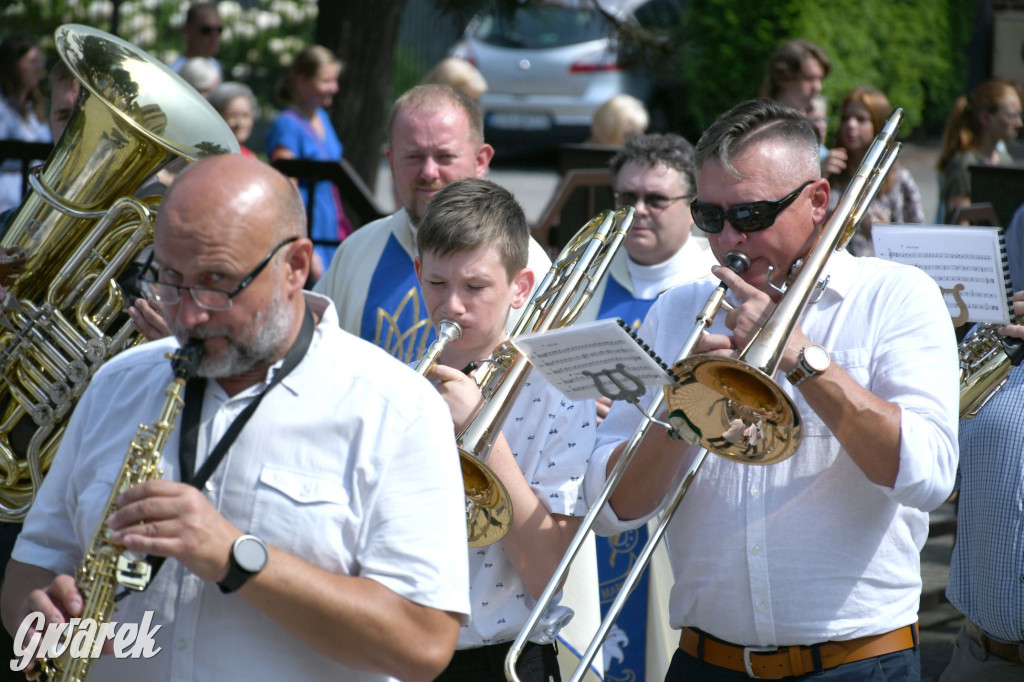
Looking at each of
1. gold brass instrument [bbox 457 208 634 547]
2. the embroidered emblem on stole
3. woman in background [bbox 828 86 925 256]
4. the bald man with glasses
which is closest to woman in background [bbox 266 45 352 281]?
the bald man with glasses

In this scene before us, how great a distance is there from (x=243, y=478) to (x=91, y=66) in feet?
6.46

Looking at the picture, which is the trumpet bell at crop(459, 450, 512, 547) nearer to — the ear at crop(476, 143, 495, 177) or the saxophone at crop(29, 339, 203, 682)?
the saxophone at crop(29, 339, 203, 682)

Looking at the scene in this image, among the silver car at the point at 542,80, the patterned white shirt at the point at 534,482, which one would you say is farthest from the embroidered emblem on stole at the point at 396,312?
the silver car at the point at 542,80

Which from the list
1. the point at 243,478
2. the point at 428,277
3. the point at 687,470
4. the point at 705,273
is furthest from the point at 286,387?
the point at 705,273

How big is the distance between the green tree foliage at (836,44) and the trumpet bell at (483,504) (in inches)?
433

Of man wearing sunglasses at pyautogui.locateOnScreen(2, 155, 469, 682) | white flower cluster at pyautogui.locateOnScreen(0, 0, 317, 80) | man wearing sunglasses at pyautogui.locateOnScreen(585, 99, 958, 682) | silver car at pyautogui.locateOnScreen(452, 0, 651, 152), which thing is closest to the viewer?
man wearing sunglasses at pyautogui.locateOnScreen(2, 155, 469, 682)

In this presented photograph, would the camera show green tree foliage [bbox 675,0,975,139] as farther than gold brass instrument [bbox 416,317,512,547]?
Yes

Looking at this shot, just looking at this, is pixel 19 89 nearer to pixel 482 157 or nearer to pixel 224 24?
pixel 482 157

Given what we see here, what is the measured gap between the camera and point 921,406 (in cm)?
268

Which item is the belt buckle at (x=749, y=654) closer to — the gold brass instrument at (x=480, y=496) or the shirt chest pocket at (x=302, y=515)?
the gold brass instrument at (x=480, y=496)

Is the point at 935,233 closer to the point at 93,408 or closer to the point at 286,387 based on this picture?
the point at 286,387

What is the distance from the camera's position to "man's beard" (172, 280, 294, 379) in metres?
2.17

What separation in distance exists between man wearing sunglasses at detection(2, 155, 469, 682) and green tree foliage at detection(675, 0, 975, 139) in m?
11.4

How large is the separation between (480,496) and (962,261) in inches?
65.9
